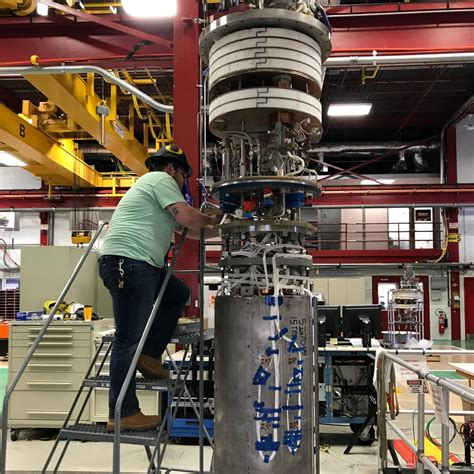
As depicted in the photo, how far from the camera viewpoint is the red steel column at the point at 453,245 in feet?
34.1

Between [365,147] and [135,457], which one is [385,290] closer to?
[365,147]

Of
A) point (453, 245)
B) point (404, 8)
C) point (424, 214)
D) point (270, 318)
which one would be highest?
point (404, 8)

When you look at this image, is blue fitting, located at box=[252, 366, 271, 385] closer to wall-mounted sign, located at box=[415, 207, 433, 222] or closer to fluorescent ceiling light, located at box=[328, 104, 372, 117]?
fluorescent ceiling light, located at box=[328, 104, 372, 117]

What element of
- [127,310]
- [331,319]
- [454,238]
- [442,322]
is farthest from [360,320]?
[442,322]

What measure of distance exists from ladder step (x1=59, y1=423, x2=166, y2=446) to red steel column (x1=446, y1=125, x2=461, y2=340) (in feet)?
A: 31.1

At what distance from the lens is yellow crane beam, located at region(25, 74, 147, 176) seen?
548 cm

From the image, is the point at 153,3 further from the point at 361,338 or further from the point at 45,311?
the point at 361,338

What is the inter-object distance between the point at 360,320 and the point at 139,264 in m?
3.32

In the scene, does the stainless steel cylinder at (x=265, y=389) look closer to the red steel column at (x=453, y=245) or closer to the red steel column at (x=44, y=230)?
the red steel column at (x=453, y=245)

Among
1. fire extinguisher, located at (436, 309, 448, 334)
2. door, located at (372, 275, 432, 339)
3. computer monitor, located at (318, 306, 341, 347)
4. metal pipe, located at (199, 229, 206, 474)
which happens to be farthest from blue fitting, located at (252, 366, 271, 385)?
fire extinguisher, located at (436, 309, 448, 334)

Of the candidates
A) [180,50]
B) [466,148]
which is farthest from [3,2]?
[466,148]

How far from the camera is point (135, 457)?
14.1ft

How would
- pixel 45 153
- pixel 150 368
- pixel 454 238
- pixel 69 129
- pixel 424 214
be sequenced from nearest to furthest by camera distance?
pixel 150 368 → pixel 69 129 → pixel 45 153 → pixel 454 238 → pixel 424 214

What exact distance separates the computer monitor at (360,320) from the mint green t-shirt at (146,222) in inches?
124
